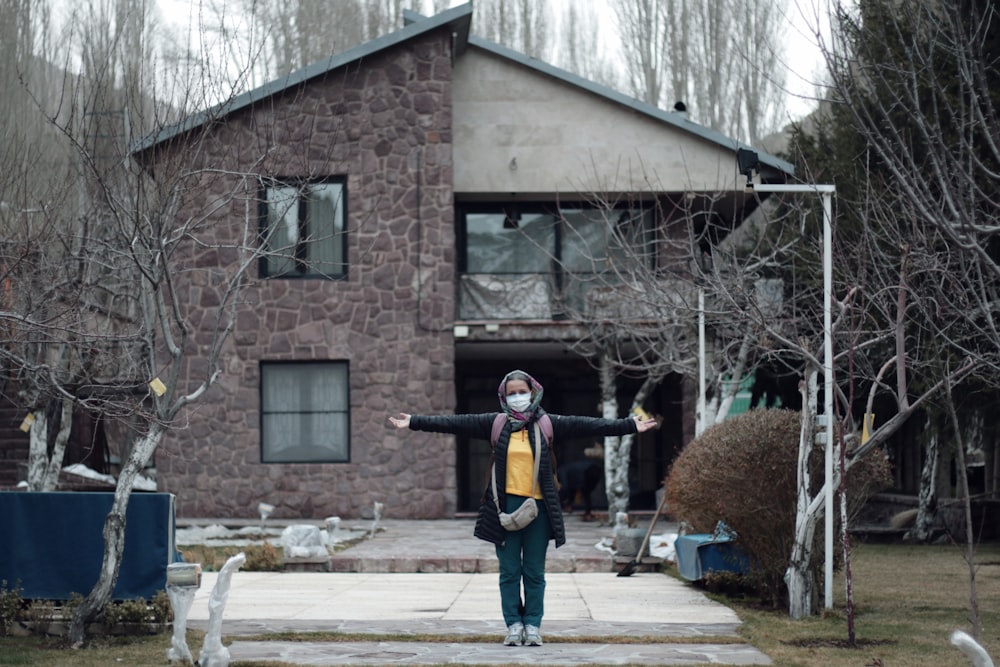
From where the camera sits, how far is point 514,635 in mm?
9711

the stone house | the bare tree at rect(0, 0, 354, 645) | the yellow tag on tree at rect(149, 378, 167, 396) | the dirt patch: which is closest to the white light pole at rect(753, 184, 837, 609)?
the dirt patch

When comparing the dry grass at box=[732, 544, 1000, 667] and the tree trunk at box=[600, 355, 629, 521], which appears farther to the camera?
the tree trunk at box=[600, 355, 629, 521]

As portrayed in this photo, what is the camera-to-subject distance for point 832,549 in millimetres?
11422

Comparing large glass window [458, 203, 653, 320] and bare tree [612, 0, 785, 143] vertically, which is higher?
bare tree [612, 0, 785, 143]

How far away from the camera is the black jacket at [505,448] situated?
9555 mm

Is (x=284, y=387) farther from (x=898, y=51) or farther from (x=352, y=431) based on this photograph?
(x=898, y=51)

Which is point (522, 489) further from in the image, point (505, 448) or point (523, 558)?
point (523, 558)

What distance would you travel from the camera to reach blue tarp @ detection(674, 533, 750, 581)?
1272cm

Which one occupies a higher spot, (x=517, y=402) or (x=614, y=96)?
(x=614, y=96)

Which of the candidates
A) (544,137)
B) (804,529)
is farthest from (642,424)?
(544,137)

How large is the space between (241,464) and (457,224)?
577 centimetres

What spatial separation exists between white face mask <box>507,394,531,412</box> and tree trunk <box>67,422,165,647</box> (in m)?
2.47

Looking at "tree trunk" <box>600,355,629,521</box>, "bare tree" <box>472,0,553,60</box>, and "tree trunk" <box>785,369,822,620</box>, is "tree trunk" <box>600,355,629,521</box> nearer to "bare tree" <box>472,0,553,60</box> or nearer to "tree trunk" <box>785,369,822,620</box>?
"tree trunk" <box>785,369,822,620</box>

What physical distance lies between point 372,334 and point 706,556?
430 inches
